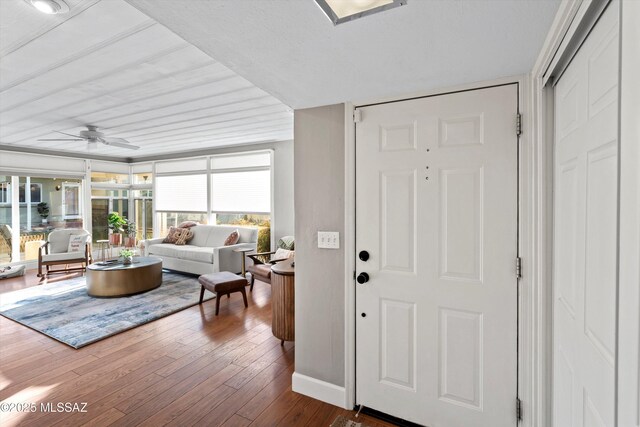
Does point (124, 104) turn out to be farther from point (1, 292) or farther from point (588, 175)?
point (588, 175)

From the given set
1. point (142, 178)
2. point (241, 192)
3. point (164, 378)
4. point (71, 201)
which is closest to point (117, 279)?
point (164, 378)

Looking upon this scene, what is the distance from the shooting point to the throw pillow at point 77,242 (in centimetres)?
590

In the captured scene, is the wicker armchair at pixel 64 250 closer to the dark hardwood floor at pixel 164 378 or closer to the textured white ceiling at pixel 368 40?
the dark hardwood floor at pixel 164 378

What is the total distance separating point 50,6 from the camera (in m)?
1.75

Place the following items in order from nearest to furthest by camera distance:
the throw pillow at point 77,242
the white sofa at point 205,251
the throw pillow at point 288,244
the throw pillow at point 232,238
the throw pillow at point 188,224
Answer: the throw pillow at point 288,244 → the white sofa at point 205,251 → the throw pillow at point 232,238 → the throw pillow at point 77,242 → the throw pillow at point 188,224

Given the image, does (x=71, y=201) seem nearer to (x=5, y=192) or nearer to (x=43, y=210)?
(x=43, y=210)

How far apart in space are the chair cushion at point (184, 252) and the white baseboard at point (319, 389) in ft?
11.7

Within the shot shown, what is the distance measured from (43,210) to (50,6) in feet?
21.3

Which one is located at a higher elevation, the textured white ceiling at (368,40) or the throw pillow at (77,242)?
the textured white ceiling at (368,40)

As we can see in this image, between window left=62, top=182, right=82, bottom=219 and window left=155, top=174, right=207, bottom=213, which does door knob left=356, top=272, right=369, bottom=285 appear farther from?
window left=62, top=182, right=82, bottom=219

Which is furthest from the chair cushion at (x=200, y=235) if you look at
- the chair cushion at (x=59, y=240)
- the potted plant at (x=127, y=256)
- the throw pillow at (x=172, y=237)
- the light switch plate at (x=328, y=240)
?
the light switch plate at (x=328, y=240)

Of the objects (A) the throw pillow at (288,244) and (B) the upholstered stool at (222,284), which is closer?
(B) the upholstered stool at (222,284)

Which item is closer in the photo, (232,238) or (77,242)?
(232,238)

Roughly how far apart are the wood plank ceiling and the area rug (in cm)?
245
